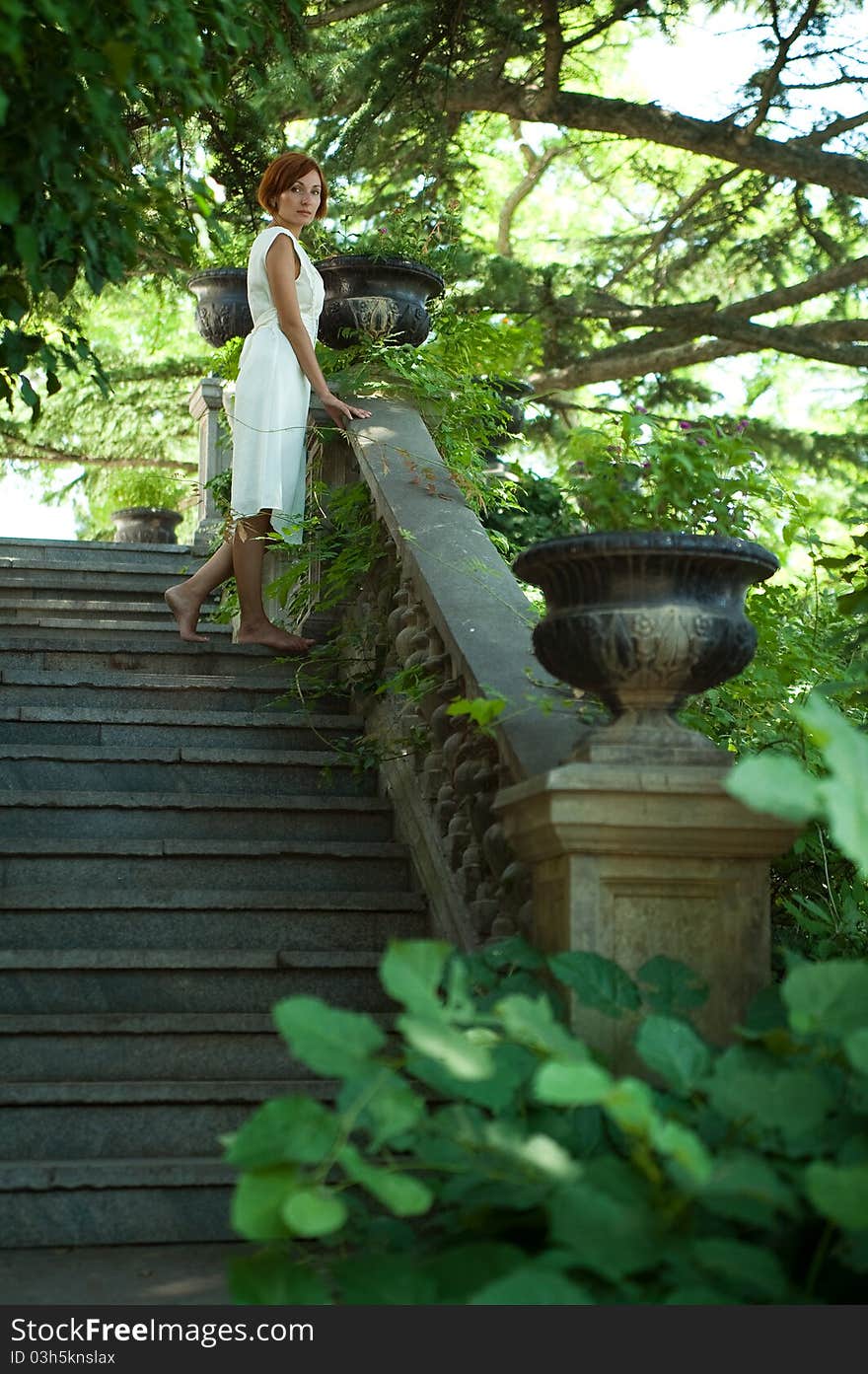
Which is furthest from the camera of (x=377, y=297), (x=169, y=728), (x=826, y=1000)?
(x=377, y=297)

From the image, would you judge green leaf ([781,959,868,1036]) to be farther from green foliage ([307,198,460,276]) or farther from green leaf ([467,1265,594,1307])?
green foliage ([307,198,460,276])

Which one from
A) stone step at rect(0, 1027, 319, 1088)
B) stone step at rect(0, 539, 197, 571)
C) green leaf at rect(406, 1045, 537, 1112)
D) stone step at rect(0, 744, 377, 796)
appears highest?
stone step at rect(0, 539, 197, 571)

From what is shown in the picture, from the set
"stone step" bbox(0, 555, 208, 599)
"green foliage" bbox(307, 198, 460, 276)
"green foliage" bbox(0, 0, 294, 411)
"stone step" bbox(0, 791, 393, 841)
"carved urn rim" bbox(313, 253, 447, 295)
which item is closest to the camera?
"green foliage" bbox(0, 0, 294, 411)

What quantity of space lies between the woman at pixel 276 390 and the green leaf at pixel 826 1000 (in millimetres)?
3816

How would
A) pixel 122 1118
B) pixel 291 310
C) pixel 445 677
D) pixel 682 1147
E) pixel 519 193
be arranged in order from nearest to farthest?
pixel 682 1147 < pixel 122 1118 < pixel 445 677 < pixel 291 310 < pixel 519 193

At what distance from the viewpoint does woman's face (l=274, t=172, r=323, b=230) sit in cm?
564

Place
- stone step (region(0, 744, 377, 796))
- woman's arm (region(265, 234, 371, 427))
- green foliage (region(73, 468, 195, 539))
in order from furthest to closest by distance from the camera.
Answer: green foliage (region(73, 468, 195, 539)) → woman's arm (region(265, 234, 371, 427)) → stone step (region(0, 744, 377, 796))

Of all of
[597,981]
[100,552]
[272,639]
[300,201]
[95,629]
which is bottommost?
[597,981]

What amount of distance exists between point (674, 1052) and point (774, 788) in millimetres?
499

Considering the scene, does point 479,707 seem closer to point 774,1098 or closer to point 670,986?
point 670,986

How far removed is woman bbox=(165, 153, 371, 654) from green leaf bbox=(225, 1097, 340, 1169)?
150 inches

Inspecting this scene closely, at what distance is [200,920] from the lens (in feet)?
13.6

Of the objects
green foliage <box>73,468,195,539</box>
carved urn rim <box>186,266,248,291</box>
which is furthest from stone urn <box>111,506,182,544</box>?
carved urn rim <box>186,266,248,291</box>

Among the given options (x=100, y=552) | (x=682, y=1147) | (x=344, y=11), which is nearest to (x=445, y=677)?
(x=682, y=1147)
